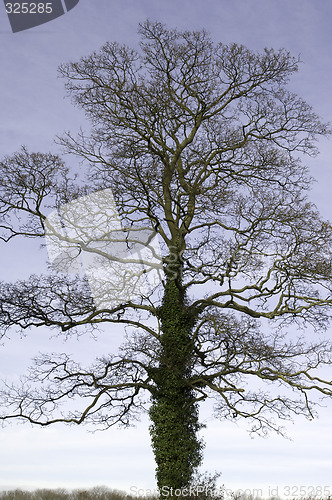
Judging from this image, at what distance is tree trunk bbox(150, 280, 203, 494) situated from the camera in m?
14.0

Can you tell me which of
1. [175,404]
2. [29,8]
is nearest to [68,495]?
[175,404]

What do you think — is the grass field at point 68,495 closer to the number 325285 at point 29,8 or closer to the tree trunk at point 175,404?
the tree trunk at point 175,404

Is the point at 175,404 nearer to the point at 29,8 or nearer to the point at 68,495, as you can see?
the point at 68,495

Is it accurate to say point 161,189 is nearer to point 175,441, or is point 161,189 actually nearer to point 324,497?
point 175,441

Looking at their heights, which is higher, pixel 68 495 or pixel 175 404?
pixel 175 404

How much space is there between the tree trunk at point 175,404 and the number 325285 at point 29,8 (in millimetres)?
7146

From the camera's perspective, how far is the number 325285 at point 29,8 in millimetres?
13461

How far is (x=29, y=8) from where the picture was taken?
13.7 metres

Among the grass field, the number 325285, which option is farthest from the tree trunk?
the number 325285

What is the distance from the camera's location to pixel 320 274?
1506 cm

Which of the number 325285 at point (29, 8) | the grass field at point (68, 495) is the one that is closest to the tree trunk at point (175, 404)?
the grass field at point (68, 495)

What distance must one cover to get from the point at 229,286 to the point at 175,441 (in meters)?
3.86

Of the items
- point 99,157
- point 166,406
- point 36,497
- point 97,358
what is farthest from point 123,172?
point 36,497

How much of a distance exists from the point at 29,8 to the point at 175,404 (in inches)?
388
